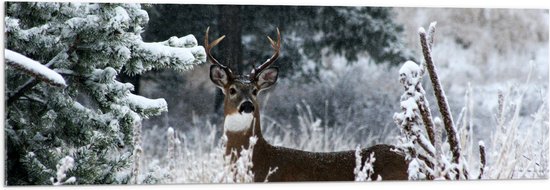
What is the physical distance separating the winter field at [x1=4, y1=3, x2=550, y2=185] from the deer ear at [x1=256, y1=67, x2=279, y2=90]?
0.05m

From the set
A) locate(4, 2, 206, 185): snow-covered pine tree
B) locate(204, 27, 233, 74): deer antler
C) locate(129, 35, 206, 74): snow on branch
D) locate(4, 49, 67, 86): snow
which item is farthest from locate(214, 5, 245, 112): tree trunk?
locate(4, 49, 67, 86): snow

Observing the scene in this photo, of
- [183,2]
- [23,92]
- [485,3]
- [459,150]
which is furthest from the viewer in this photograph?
[485,3]

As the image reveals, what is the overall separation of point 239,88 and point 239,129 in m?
0.22

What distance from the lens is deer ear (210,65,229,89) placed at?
4.55 meters

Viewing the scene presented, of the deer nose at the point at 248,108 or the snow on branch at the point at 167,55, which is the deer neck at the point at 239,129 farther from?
the snow on branch at the point at 167,55

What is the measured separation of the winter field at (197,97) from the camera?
405 cm

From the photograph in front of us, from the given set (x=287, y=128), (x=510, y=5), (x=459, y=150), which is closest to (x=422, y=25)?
(x=510, y=5)

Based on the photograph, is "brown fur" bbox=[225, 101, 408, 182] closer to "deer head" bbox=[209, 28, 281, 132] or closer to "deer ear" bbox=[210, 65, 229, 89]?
"deer head" bbox=[209, 28, 281, 132]

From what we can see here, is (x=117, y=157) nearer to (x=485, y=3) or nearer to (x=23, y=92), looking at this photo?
(x=23, y=92)

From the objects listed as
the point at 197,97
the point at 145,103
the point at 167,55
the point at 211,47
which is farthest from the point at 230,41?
the point at 145,103

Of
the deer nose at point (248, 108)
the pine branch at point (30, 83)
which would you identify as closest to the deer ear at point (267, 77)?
the deer nose at point (248, 108)

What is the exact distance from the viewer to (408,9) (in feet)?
15.4

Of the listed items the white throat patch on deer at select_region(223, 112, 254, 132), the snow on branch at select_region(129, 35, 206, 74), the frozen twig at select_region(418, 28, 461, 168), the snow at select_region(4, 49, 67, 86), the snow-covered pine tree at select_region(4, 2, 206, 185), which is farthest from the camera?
the white throat patch on deer at select_region(223, 112, 254, 132)

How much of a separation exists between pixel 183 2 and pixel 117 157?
2.89 feet
